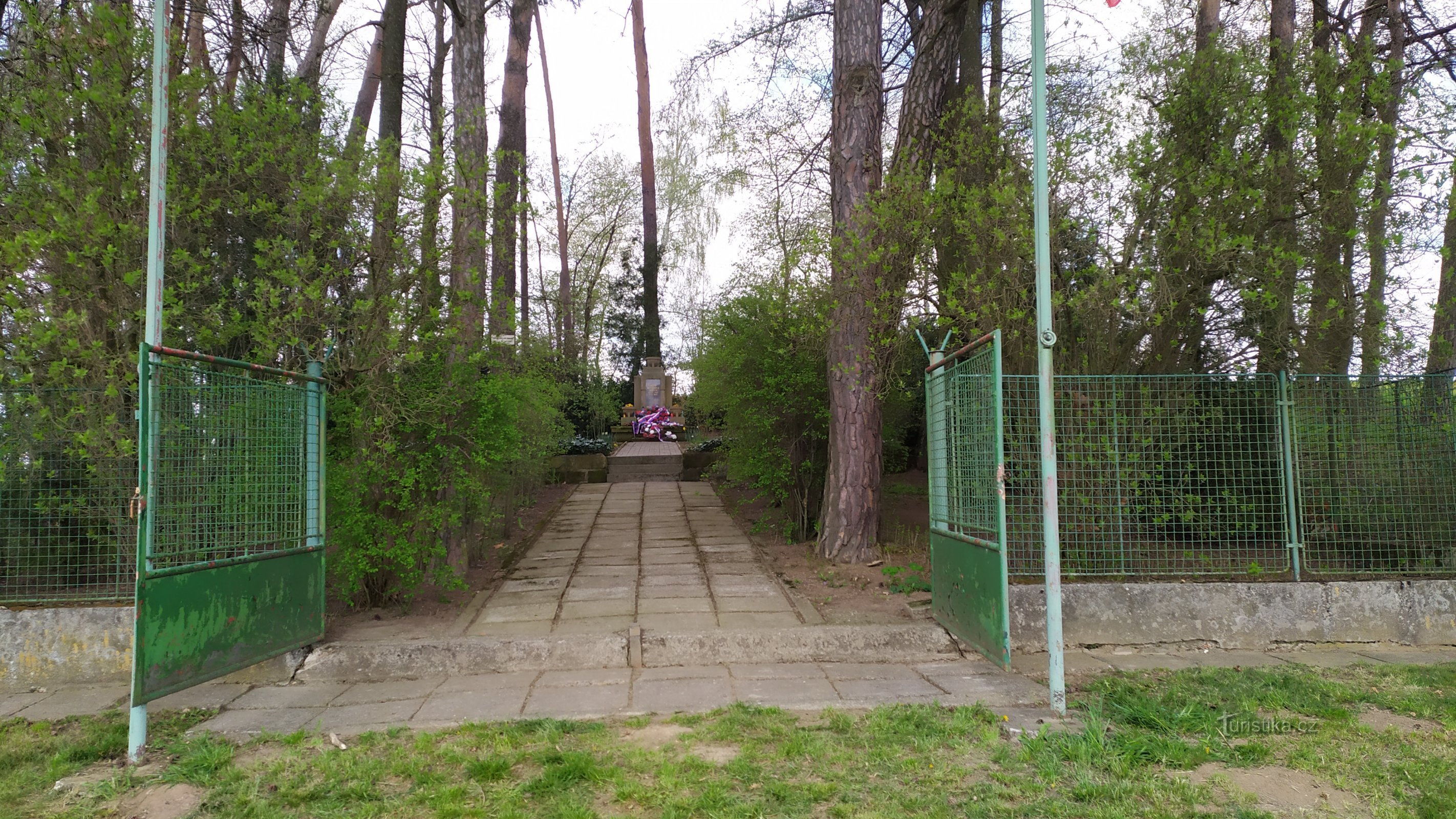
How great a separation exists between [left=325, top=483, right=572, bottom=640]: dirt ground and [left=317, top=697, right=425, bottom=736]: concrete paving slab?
0.94m

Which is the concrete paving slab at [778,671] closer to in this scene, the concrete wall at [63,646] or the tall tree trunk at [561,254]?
the concrete wall at [63,646]

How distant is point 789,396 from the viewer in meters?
8.38

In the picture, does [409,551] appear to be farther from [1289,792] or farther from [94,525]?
[1289,792]

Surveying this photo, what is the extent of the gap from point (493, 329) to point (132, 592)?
3.09 m

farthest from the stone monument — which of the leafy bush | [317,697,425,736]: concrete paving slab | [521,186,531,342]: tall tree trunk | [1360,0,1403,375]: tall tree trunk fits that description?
[317,697,425,736]: concrete paving slab

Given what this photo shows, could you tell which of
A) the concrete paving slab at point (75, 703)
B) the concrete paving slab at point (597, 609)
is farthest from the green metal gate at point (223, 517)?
the concrete paving slab at point (597, 609)

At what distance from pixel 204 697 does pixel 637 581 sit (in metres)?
3.31

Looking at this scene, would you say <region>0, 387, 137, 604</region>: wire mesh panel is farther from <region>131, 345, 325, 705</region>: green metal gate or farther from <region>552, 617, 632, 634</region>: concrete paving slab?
<region>552, 617, 632, 634</region>: concrete paving slab

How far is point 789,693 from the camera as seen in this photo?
4527 millimetres

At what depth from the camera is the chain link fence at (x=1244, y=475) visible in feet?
19.0

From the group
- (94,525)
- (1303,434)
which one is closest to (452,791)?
(94,525)

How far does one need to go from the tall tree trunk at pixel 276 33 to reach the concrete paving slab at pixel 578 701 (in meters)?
6.84

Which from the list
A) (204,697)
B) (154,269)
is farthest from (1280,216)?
(204,697)

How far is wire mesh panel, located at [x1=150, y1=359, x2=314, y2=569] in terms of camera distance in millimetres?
4492
